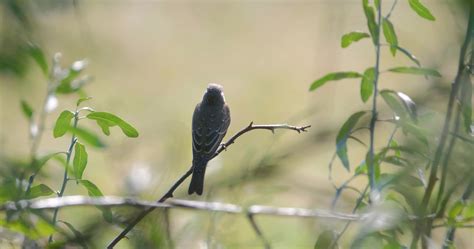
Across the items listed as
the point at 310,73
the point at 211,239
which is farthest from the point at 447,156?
the point at 310,73

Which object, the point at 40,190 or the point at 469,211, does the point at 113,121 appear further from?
the point at 469,211

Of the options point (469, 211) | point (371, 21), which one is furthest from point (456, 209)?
point (371, 21)

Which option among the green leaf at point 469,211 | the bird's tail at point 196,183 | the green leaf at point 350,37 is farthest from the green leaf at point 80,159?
the green leaf at point 350,37

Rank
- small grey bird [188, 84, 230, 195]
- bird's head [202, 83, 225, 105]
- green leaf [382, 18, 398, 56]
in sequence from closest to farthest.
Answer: green leaf [382, 18, 398, 56]
small grey bird [188, 84, 230, 195]
bird's head [202, 83, 225, 105]

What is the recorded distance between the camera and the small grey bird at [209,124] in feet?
14.8

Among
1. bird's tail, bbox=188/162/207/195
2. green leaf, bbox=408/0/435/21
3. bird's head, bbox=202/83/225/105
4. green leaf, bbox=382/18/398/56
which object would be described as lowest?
bird's head, bbox=202/83/225/105

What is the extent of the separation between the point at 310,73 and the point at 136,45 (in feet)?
11.8

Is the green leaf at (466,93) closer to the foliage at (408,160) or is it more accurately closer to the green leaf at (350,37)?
the foliage at (408,160)

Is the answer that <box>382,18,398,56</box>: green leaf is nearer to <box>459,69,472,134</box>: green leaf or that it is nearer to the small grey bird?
<box>459,69,472,134</box>: green leaf

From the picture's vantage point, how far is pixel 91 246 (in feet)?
2.64

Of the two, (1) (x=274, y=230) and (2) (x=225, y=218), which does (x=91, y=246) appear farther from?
(1) (x=274, y=230)

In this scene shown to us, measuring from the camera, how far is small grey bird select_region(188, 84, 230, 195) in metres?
4.52

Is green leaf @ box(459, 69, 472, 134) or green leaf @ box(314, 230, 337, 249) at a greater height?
green leaf @ box(459, 69, 472, 134)

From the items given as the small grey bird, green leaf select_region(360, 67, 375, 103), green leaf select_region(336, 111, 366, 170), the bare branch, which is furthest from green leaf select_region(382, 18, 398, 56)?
the small grey bird
